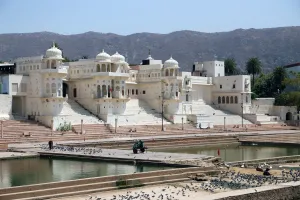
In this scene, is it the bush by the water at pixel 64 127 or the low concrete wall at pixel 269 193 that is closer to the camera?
the low concrete wall at pixel 269 193

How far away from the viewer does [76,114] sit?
4794cm

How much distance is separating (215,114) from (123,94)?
13.4m

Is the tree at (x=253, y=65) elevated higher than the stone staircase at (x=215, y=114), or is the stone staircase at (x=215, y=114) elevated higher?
the tree at (x=253, y=65)

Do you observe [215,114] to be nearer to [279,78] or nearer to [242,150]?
[279,78]

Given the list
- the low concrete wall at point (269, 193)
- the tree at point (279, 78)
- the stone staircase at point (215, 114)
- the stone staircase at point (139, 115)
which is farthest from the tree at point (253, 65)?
the low concrete wall at point (269, 193)

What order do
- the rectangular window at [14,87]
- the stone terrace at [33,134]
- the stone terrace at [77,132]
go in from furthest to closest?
the rectangular window at [14,87], the stone terrace at [77,132], the stone terrace at [33,134]

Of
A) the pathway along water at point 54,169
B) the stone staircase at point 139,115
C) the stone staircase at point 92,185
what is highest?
the stone staircase at point 139,115

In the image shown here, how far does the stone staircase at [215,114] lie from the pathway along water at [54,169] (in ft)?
106

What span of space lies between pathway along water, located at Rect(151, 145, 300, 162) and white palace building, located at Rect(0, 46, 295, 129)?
1112 cm

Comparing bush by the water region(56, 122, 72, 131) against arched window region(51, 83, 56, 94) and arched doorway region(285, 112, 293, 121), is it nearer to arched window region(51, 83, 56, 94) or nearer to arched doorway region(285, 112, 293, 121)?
arched window region(51, 83, 56, 94)

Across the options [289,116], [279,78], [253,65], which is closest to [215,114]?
[289,116]

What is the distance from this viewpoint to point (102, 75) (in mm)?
50000

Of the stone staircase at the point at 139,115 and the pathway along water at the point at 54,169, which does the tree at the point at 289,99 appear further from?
the pathway along water at the point at 54,169

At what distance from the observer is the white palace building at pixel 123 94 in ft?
149
